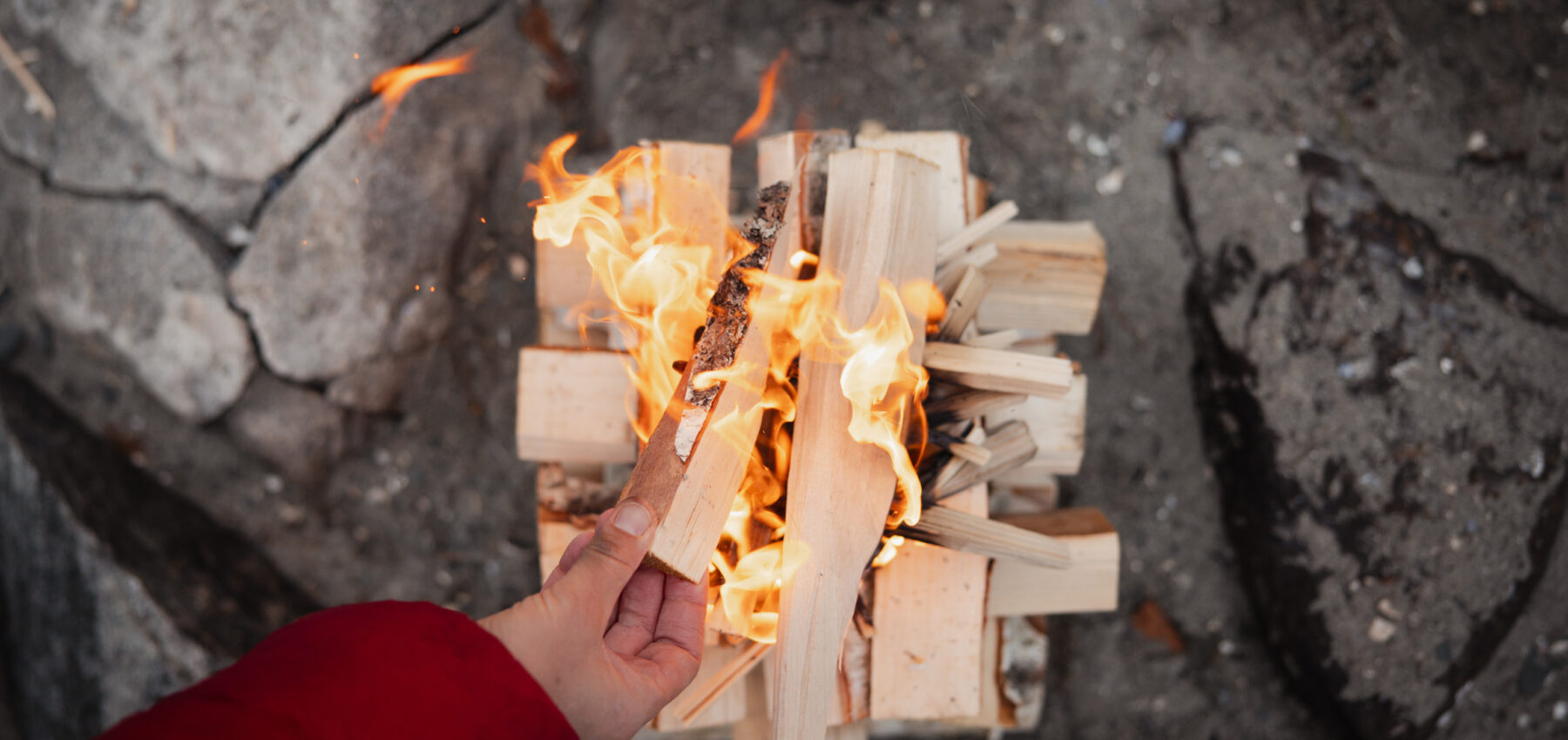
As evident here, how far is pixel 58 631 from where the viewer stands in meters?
2.13

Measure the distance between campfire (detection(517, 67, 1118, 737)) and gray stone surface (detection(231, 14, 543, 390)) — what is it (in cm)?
60

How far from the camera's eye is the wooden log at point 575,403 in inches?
69.9

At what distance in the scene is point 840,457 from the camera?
1507mm

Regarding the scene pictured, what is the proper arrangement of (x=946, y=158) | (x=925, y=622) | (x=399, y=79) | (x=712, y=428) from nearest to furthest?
1. (x=712, y=428)
2. (x=925, y=622)
3. (x=946, y=158)
4. (x=399, y=79)

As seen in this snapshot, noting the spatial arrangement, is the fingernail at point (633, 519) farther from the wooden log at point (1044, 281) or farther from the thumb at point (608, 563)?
the wooden log at point (1044, 281)

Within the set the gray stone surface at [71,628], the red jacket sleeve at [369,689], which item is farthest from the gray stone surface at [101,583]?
the red jacket sleeve at [369,689]

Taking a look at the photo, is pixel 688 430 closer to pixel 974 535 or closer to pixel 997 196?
pixel 974 535

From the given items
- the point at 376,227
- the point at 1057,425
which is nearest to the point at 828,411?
the point at 1057,425

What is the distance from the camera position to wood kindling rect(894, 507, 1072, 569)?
1.60m

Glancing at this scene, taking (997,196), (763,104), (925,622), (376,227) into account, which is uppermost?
(763,104)

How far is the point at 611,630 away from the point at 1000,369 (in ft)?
3.02

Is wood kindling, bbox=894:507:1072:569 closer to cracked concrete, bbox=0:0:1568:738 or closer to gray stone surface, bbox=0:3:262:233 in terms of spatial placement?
cracked concrete, bbox=0:0:1568:738

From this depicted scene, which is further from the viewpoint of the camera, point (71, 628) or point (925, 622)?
point (71, 628)

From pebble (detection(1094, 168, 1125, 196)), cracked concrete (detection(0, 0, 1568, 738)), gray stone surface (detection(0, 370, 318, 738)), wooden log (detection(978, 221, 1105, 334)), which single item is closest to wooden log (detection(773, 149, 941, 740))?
wooden log (detection(978, 221, 1105, 334))
